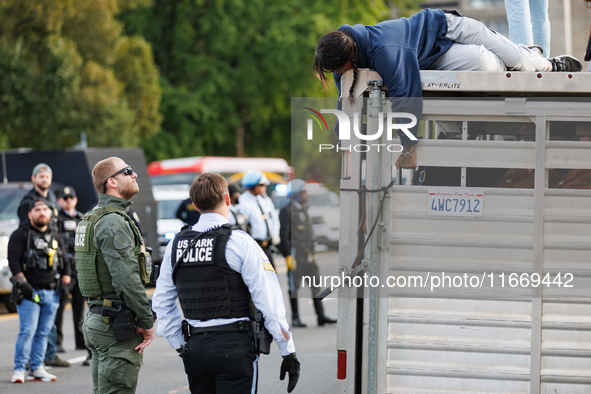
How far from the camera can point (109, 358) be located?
176 inches

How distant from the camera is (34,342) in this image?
7.21 meters

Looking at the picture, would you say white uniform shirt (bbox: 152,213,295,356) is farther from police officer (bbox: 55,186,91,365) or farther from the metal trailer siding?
police officer (bbox: 55,186,91,365)

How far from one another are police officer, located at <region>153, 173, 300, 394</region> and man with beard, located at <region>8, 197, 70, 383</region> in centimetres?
373

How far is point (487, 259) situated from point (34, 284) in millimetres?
5042

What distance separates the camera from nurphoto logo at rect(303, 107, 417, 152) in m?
3.75

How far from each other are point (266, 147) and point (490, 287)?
32964 mm

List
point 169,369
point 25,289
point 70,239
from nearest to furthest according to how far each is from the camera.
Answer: point 25,289
point 169,369
point 70,239

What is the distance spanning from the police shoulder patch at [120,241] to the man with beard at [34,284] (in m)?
3.10

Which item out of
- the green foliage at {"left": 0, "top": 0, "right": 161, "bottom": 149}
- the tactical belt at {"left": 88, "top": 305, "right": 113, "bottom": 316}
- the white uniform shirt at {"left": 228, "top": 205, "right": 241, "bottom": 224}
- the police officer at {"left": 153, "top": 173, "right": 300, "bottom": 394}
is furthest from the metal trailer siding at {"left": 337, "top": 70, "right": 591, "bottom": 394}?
the green foliage at {"left": 0, "top": 0, "right": 161, "bottom": 149}

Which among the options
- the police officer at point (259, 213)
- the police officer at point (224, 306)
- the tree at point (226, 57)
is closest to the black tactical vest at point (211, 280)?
the police officer at point (224, 306)

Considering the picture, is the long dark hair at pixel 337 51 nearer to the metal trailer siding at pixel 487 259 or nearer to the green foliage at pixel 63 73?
the metal trailer siding at pixel 487 259

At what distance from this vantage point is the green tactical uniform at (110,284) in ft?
14.6

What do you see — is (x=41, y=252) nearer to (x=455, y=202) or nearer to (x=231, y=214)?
(x=231, y=214)

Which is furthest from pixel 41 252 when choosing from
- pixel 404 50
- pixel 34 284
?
pixel 404 50
